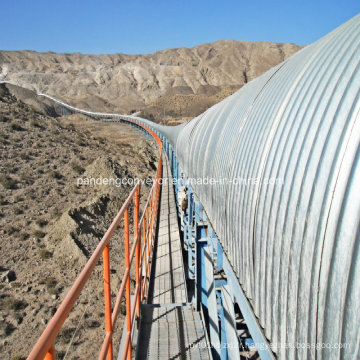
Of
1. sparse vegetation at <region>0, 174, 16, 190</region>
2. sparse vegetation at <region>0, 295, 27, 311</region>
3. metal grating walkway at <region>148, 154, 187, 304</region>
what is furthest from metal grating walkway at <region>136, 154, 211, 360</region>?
sparse vegetation at <region>0, 174, 16, 190</region>

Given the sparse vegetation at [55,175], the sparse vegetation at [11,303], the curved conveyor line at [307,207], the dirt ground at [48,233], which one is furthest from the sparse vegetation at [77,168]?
the curved conveyor line at [307,207]

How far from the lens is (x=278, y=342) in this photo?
1950mm

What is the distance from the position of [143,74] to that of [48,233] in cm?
13905

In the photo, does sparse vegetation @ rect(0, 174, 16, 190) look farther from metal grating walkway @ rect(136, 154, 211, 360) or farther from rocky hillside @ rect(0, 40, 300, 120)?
rocky hillside @ rect(0, 40, 300, 120)

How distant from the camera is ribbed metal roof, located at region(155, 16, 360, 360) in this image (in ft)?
4.58

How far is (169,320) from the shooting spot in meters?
5.04

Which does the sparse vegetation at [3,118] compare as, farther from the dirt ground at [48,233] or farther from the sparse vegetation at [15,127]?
the sparse vegetation at [15,127]

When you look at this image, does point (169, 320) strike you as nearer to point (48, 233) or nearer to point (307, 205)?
point (307, 205)

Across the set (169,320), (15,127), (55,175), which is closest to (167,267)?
(169,320)

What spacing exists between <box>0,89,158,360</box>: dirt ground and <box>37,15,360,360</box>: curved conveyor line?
1313mm

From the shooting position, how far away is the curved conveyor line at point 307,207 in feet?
4.57

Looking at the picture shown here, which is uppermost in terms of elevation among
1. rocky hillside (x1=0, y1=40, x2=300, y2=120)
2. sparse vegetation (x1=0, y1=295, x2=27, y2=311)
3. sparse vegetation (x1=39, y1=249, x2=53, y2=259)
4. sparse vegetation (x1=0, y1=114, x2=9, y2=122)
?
rocky hillside (x1=0, y1=40, x2=300, y2=120)

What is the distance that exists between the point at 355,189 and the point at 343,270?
34 cm

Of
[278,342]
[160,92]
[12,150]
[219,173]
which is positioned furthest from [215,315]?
[160,92]
